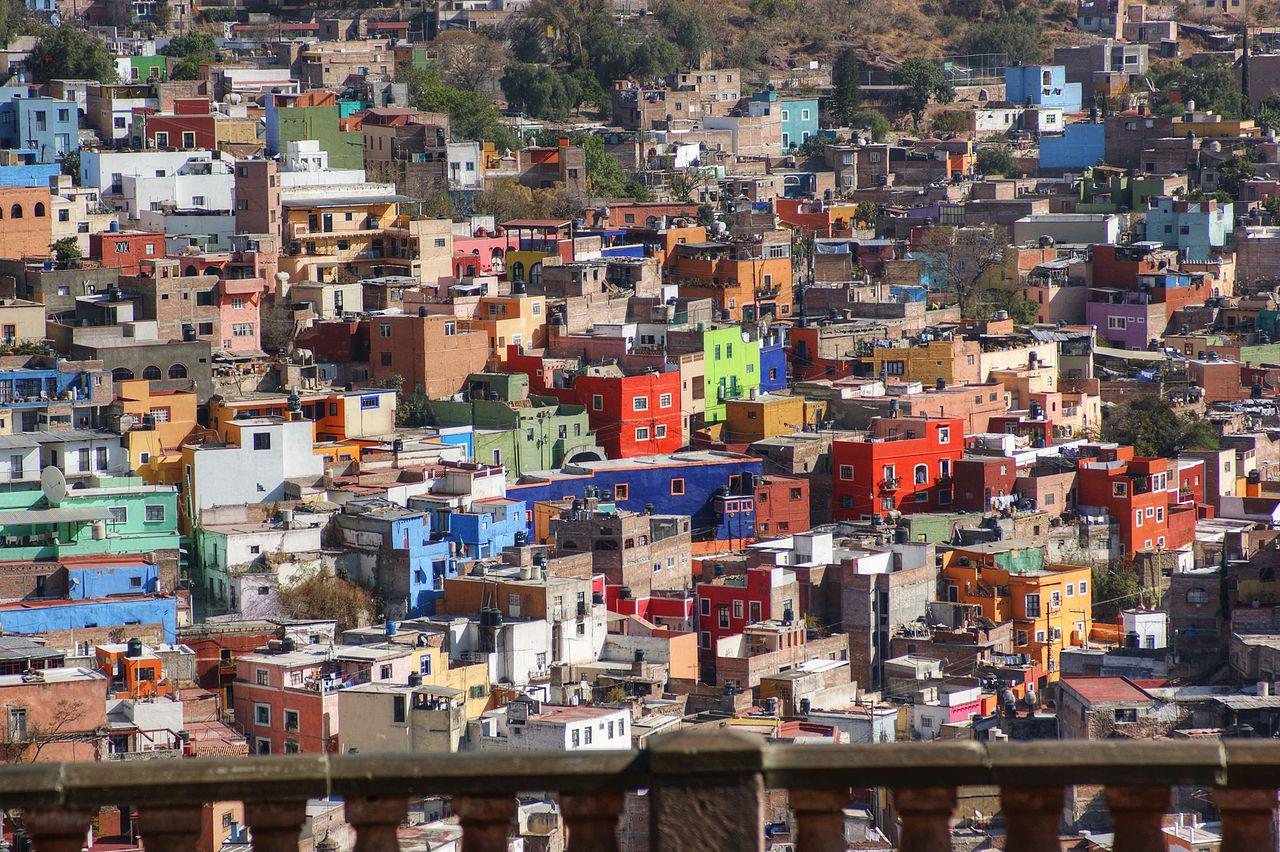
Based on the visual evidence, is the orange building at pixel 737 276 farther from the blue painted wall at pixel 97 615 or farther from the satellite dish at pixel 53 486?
the blue painted wall at pixel 97 615

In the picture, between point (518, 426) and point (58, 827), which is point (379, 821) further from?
point (518, 426)

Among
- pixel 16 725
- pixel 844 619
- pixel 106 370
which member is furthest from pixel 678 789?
pixel 106 370

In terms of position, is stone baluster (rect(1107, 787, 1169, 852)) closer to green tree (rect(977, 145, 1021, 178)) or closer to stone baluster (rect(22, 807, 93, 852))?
stone baluster (rect(22, 807, 93, 852))

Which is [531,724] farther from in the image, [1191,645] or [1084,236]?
[1084,236]

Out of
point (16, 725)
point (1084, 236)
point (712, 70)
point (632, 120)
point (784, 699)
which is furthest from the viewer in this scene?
point (712, 70)

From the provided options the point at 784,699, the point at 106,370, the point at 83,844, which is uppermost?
the point at 83,844

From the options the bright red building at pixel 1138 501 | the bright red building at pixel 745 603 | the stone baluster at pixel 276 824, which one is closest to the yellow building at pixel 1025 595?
the bright red building at pixel 745 603

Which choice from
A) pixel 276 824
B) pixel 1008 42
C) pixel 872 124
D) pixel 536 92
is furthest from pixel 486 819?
pixel 1008 42
